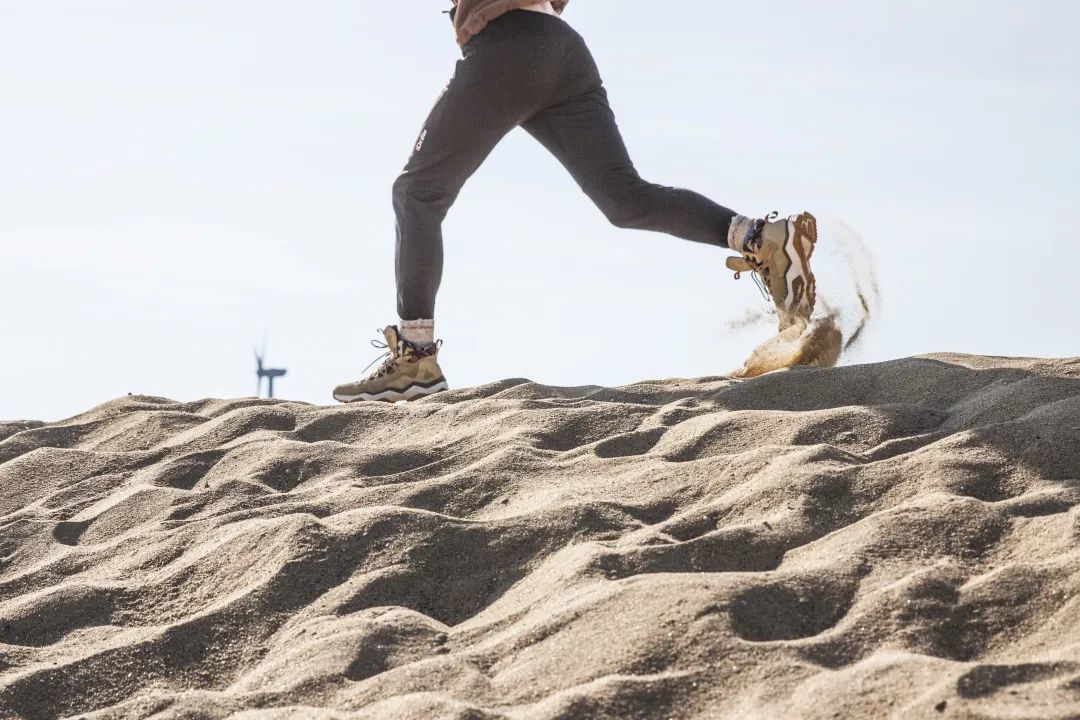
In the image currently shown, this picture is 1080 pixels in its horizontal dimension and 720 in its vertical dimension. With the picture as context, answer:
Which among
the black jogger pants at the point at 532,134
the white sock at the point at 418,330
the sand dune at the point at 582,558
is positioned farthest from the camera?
the white sock at the point at 418,330

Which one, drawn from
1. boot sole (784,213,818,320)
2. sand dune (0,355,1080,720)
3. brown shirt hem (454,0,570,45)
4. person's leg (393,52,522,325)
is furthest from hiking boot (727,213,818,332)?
brown shirt hem (454,0,570,45)

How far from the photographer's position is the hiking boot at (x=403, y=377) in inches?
169

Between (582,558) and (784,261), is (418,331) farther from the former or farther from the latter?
(582,558)

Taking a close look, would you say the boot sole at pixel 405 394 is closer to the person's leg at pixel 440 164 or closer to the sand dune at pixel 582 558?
the person's leg at pixel 440 164

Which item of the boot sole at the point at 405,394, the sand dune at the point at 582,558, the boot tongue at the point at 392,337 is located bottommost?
the sand dune at the point at 582,558

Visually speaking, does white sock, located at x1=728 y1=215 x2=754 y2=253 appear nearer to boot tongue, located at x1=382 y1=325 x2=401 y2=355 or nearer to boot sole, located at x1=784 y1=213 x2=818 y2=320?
boot sole, located at x1=784 y1=213 x2=818 y2=320

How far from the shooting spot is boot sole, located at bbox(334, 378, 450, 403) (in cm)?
430

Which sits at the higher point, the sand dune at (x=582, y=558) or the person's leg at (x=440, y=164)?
the person's leg at (x=440, y=164)

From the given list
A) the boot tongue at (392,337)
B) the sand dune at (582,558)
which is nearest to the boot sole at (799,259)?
the sand dune at (582,558)

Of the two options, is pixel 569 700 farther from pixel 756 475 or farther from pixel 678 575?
pixel 756 475

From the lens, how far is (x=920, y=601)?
2121mm

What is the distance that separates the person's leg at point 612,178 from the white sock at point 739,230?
0.02 meters

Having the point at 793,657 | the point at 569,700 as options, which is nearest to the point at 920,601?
the point at 793,657

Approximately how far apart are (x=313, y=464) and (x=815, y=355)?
1.59 metres
